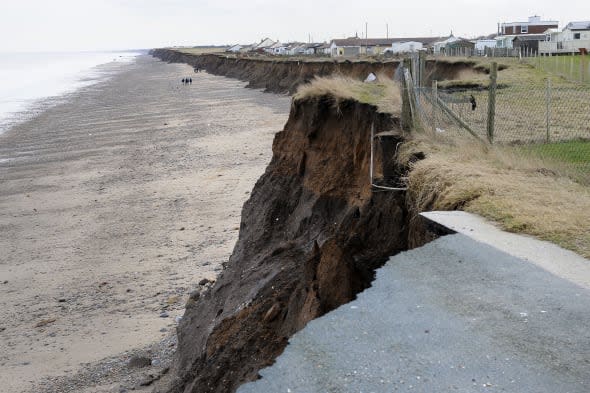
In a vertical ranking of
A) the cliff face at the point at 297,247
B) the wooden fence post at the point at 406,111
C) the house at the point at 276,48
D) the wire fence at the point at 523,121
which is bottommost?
the cliff face at the point at 297,247

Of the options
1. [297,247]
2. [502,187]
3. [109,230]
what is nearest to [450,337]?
[502,187]

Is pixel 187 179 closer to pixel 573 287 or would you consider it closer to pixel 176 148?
pixel 176 148

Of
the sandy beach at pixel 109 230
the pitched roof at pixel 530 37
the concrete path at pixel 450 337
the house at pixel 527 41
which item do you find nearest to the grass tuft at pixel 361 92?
the sandy beach at pixel 109 230

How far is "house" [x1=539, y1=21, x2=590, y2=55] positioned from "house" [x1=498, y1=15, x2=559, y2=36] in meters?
15.0

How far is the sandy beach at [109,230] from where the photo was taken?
12.2 m

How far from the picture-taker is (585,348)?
4.61m

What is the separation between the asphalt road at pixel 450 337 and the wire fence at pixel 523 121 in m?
3.99

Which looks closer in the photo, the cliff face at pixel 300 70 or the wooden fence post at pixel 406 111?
the wooden fence post at pixel 406 111

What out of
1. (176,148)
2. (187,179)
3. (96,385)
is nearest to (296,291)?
(96,385)

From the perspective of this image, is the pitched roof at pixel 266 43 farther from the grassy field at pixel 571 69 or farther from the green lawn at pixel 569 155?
the green lawn at pixel 569 155

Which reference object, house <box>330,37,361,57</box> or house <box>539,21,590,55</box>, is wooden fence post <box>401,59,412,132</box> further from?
house <box>330,37,361,57</box>

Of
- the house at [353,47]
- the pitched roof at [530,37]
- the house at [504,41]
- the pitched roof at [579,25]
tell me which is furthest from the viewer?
the house at [353,47]

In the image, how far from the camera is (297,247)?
1030cm

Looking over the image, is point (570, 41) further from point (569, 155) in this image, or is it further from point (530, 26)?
point (569, 155)
